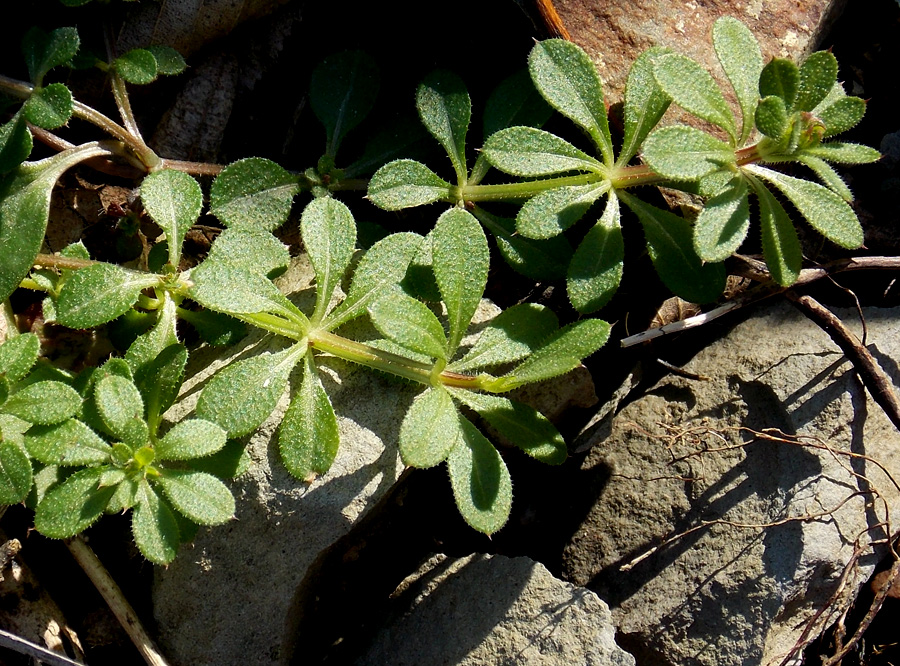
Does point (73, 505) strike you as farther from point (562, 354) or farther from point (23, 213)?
point (562, 354)

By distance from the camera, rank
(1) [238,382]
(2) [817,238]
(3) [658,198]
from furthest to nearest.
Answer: (2) [817,238], (3) [658,198], (1) [238,382]

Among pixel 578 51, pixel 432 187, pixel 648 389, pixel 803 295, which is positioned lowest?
pixel 648 389

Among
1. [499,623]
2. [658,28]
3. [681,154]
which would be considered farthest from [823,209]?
[499,623]

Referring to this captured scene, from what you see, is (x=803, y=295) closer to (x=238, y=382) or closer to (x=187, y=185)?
(x=238, y=382)

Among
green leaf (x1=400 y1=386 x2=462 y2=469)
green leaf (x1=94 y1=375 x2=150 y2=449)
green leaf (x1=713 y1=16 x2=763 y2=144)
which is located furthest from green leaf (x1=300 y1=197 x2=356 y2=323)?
green leaf (x1=713 y1=16 x2=763 y2=144)

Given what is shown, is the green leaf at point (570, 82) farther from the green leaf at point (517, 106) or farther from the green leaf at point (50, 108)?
the green leaf at point (50, 108)

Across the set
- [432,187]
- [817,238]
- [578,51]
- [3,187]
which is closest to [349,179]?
[432,187]

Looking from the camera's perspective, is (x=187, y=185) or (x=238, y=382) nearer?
(x=238, y=382)
